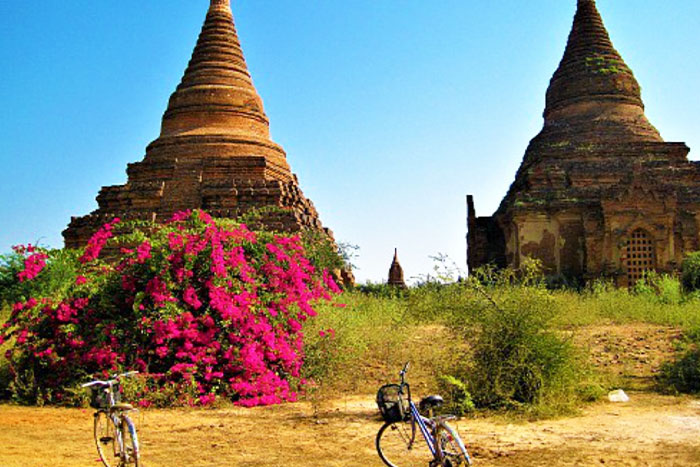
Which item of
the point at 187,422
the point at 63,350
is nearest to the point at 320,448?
the point at 187,422

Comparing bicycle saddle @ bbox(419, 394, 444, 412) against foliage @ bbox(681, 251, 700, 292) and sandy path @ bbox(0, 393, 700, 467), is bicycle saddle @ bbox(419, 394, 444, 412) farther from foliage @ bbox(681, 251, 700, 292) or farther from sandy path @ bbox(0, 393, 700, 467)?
foliage @ bbox(681, 251, 700, 292)

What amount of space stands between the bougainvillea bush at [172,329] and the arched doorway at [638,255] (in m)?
12.5

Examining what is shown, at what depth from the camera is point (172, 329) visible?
23.1 ft

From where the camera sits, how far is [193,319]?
727cm

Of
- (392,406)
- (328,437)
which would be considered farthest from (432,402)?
(328,437)

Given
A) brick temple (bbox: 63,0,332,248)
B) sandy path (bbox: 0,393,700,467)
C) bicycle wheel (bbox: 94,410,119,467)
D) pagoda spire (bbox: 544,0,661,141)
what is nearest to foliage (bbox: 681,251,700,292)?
pagoda spire (bbox: 544,0,661,141)

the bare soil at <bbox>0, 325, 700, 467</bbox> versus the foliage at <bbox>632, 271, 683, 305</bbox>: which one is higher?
Answer: the foliage at <bbox>632, 271, 683, 305</bbox>

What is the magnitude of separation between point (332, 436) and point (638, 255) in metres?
15.0

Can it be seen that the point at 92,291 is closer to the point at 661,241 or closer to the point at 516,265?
the point at 516,265

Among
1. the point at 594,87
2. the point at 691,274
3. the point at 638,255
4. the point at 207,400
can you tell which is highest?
the point at 594,87

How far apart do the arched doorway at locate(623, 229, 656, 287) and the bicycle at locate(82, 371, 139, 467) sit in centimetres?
1604

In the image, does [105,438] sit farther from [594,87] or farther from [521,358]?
[594,87]

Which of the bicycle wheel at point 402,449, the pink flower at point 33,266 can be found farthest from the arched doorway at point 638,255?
the pink flower at point 33,266

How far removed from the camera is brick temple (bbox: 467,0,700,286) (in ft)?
58.4
